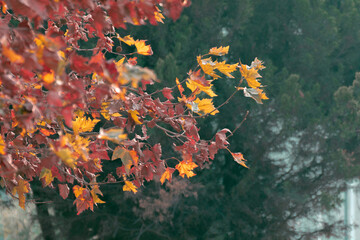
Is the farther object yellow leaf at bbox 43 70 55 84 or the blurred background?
the blurred background

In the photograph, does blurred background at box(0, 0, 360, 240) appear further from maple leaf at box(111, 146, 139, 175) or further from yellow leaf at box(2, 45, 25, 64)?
yellow leaf at box(2, 45, 25, 64)

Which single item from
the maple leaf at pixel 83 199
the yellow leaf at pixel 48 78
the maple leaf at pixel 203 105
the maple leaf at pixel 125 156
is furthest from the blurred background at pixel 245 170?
the yellow leaf at pixel 48 78

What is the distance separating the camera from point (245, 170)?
7.84 meters

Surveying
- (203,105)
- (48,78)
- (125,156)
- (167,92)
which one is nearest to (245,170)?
(167,92)

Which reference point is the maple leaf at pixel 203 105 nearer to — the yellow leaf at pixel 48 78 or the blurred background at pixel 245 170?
the yellow leaf at pixel 48 78

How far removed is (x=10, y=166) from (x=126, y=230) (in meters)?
6.44

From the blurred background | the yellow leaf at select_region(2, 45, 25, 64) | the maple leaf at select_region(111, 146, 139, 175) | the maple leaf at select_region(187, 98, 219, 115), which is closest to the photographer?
the yellow leaf at select_region(2, 45, 25, 64)

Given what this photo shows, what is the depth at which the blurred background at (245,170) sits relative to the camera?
288 inches

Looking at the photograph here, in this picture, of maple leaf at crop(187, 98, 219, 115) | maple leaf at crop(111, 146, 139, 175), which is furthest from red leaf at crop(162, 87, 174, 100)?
maple leaf at crop(111, 146, 139, 175)

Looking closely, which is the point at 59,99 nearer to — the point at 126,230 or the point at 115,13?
the point at 115,13

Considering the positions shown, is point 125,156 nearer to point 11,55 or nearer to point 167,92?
point 167,92

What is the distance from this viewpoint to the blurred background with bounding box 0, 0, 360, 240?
731 centimetres

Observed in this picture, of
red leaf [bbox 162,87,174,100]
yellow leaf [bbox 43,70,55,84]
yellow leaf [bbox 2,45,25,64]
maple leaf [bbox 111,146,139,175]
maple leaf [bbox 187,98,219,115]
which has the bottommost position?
yellow leaf [bbox 2,45,25,64]

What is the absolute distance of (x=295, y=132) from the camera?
7.58 meters
